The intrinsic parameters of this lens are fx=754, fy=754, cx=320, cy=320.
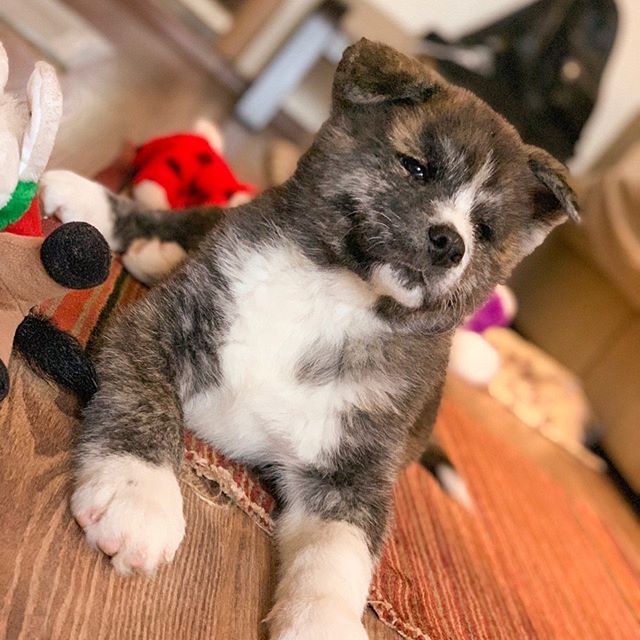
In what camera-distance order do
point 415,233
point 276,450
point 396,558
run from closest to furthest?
point 415,233
point 276,450
point 396,558

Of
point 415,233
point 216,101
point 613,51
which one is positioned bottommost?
point 216,101

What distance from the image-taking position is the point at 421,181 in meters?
1.57

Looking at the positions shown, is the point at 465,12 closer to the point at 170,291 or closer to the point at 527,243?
the point at 527,243

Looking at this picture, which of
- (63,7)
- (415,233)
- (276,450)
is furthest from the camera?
(63,7)

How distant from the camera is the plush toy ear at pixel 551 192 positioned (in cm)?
171

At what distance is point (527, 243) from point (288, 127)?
4943 millimetres

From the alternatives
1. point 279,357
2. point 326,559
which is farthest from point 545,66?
point 326,559

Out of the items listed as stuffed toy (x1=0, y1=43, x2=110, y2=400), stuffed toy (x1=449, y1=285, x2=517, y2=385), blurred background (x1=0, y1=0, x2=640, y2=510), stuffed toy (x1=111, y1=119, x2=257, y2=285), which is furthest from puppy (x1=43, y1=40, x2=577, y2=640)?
stuffed toy (x1=449, y1=285, x2=517, y2=385)

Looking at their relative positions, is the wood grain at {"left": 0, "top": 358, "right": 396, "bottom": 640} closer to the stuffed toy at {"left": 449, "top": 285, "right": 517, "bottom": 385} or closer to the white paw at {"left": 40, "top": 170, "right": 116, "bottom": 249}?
the white paw at {"left": 40, "top": 170, "right": 116, "bottom": 249}

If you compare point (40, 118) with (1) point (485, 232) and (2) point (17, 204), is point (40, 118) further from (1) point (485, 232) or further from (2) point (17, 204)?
(1) point (485, 232)

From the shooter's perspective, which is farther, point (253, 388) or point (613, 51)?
point (613, 51)

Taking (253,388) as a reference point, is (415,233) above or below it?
above

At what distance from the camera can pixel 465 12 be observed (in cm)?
666

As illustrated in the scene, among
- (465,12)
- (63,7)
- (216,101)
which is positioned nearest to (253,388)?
(63,7)
